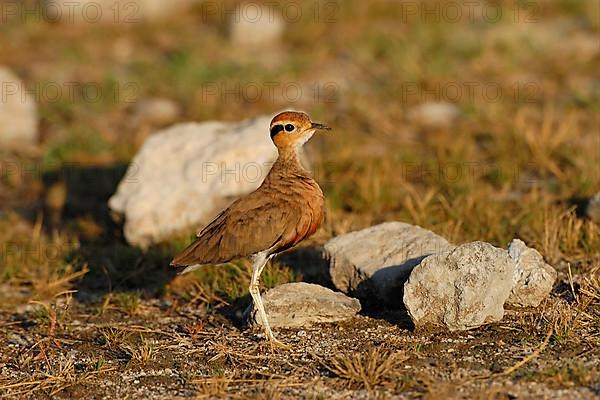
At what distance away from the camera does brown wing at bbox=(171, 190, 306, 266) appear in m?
6.07

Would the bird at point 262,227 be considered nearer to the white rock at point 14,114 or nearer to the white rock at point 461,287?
the white rock at point 461,287

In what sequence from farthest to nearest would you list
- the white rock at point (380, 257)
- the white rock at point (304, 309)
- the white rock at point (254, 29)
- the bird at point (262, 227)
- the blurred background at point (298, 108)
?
the white rock at point (254, 29) < the blurred background at point (298, 108) < the white rock at point (380, 257) < the white rock at point (304, 309) < the bird at point (262, 227)

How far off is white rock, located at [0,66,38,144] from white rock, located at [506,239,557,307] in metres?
6.13

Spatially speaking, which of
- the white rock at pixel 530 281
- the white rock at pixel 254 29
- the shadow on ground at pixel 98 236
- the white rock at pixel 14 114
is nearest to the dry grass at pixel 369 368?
the white rock at pixel 530 281

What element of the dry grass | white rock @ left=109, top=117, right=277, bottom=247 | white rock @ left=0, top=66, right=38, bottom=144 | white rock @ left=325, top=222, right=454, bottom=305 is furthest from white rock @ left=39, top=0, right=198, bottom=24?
the dry grass

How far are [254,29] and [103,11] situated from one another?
2.37 m

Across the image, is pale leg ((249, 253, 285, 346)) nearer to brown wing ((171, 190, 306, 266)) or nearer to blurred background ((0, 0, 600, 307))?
brown wing ((171, 190, 306, 266))

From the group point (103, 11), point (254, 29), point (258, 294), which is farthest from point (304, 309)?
point (103, 11)

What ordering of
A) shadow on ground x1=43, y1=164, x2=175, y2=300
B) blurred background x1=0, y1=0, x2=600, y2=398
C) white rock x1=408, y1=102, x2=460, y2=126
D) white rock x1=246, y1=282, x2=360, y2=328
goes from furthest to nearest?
white rock x1=408, y1=102, x2=460, y2=126 < shadow on ground x1=43, y1=164, x2=175, y2=300 < blurred background x1=0, y1=0, x2=600, y2=398 < white rock x1=246, y1=282, x2=360, y2=328

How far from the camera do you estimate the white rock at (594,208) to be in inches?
291

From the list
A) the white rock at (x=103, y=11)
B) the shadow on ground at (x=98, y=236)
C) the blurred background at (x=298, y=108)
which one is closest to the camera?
the blurred background at (x=298, y=108)

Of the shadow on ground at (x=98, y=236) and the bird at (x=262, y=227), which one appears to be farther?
the shadow on ground at (x=98, y=236)

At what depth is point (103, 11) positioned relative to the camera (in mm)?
13328

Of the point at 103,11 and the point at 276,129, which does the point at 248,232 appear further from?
the point at 103,11
